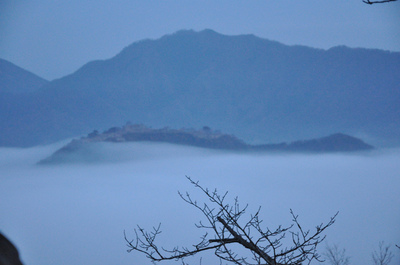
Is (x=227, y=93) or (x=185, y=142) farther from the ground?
(x=227, y=93)

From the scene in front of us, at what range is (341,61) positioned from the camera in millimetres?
8164

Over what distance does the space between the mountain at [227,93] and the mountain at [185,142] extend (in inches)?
5.0

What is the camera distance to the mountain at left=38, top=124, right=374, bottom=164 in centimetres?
779

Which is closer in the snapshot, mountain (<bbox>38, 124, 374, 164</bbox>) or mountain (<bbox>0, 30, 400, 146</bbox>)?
mountain (<bbox>38, 124, 374, 164</bbox>)

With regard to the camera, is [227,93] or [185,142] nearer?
[185,142]

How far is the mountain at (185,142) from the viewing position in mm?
7793

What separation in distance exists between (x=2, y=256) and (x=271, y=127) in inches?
289

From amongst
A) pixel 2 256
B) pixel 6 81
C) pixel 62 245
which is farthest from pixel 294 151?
pixel 2 256

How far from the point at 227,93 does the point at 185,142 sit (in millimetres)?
1076

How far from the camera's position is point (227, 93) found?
8102 mm

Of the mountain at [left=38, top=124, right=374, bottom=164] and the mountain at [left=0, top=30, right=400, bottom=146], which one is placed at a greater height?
the mountain at [left=0, top=30, right=400, bottom=146]

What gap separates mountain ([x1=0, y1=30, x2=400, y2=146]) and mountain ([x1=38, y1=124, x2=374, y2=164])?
0.13 metres

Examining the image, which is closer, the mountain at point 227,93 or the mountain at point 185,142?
the mountain at point 185,142

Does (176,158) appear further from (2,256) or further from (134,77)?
(2,256)
